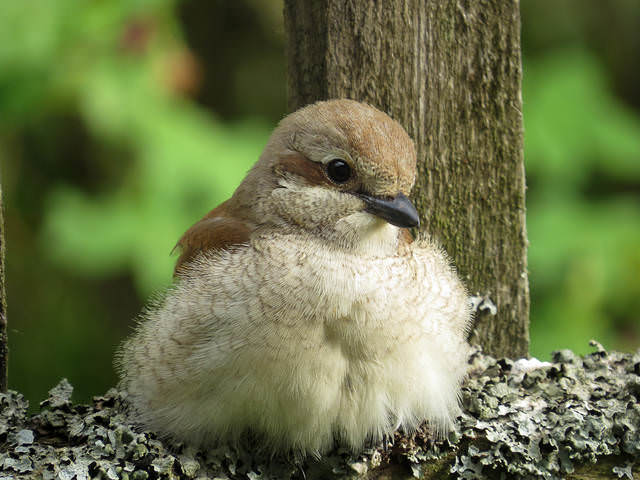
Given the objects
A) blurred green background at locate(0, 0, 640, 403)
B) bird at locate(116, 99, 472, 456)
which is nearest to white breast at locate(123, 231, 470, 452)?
bird at locate(116, 99, 472, 456)

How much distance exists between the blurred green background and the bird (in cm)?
187

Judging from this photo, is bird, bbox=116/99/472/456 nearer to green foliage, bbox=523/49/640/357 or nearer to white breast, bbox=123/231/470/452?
white breast, bbox=123/231/470/452

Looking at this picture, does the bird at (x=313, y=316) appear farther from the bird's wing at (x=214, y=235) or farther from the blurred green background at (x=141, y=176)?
the blurred green background at (x=141, y=176)

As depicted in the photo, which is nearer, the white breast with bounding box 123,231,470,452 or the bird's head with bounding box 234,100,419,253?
the white breast with bounding box 123,231,470,452

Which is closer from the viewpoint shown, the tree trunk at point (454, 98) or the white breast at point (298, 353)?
the white breast at point (298, 353)

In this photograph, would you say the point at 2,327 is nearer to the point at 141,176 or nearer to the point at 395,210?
the point at 395,210

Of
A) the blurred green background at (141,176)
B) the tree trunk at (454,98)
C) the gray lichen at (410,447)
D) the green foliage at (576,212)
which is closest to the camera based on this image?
the gray lichen at (410,447)

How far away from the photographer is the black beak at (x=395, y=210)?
262 cm

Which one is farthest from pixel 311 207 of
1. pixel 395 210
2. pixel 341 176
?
pixel 395 210

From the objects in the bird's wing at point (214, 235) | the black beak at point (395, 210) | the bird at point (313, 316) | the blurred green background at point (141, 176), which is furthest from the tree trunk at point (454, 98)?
the blurred green background at point (141, 176)

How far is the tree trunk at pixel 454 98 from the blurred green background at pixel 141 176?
1782 mm

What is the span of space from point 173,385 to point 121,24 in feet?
9.71

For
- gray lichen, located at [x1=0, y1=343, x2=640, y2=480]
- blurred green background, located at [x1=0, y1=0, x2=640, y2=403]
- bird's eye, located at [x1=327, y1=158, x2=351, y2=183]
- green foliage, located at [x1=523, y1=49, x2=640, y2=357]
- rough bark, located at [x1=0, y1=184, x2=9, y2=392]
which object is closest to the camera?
gray lichen, located at [x1=0, y1=343, x2=640, y2=480]

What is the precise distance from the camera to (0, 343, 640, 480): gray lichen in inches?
93.1
